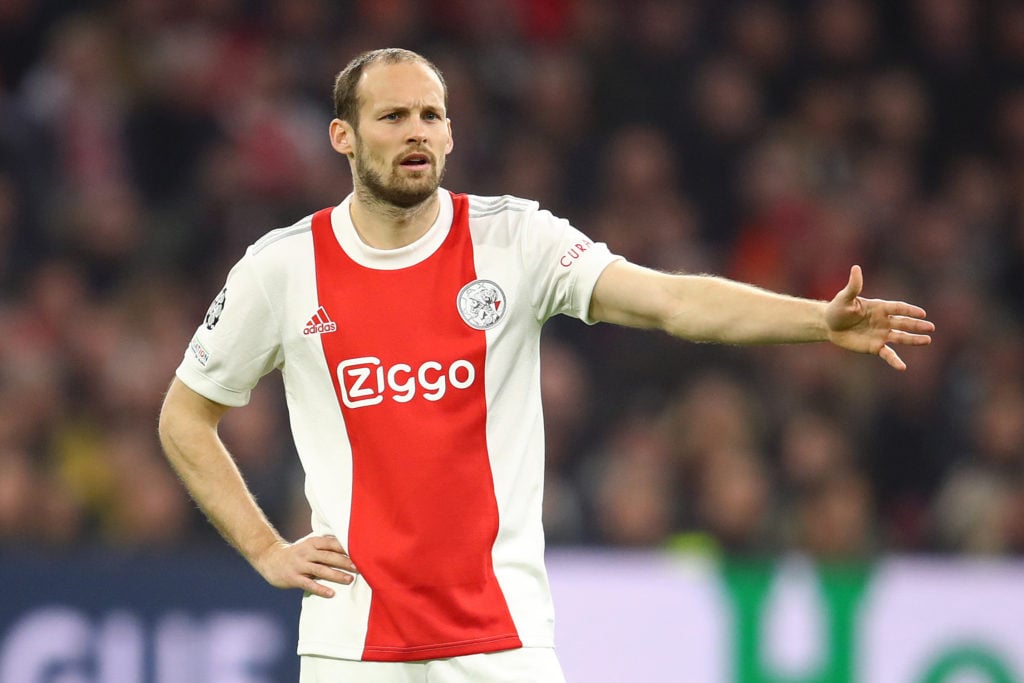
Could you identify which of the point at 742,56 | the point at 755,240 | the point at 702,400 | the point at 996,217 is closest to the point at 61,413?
the point at 702,400

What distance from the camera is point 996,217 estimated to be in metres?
9.41

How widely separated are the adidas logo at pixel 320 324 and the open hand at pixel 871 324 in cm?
116

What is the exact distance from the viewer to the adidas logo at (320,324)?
3777 millimetres

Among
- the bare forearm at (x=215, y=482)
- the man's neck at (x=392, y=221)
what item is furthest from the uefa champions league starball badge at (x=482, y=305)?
the bare forearm at (x=215, y=482)

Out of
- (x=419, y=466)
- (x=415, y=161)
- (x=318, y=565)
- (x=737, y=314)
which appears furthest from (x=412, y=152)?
(x=318, y=565)

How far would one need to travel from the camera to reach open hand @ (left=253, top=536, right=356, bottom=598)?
3.71 m

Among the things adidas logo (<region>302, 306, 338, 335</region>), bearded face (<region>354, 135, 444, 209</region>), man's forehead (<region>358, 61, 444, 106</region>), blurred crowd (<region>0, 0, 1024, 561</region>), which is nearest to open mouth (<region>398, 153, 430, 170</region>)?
bearded face (<region>354, 135, 444, 209</region>)

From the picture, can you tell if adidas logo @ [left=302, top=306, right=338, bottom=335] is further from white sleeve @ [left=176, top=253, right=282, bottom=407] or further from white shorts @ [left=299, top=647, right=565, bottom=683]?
white shorts @ [left=299, top=647, right=565, bottom=683]

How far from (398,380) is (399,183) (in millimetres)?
462

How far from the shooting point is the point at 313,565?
3.73 m

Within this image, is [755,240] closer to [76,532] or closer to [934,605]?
[934,605]

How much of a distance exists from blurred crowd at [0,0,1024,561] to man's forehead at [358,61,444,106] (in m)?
3.62

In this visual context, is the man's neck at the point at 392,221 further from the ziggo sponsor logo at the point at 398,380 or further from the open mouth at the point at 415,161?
the ziggo sponsor logo at the point at 398,380

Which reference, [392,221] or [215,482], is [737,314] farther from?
[215,482]
